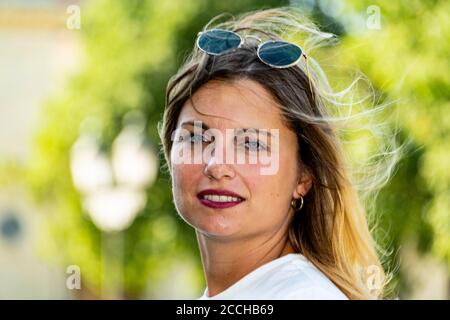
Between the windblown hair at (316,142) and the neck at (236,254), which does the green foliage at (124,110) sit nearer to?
the windblown hair at (316,142)

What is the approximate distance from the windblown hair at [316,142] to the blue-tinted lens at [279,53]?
16 mm

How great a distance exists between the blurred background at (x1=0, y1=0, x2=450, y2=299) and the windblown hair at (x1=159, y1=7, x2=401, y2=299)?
3471 mm

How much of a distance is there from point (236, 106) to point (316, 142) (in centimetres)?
24

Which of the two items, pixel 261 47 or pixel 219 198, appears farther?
pixel 261 47

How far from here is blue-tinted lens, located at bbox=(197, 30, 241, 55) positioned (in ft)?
7.59

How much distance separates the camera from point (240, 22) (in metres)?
2.49

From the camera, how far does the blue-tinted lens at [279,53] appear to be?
2230 millimetres

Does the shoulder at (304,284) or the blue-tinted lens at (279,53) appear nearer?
the shoulder at (304,284)

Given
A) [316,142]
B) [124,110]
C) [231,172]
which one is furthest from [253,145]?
[124,110]

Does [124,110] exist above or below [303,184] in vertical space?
below

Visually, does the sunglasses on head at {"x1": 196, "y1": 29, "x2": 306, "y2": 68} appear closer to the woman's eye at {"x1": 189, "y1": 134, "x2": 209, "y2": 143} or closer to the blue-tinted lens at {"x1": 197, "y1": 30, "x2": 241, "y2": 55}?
the blue-tinted lens at {"x1": 197, "y1": 30, "x2": 241, "y2": 55}

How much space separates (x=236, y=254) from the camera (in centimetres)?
225

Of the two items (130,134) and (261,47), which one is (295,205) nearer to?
(261,47)

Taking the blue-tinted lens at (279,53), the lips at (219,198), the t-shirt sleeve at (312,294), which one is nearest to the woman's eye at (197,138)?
the lips at (219,198)
